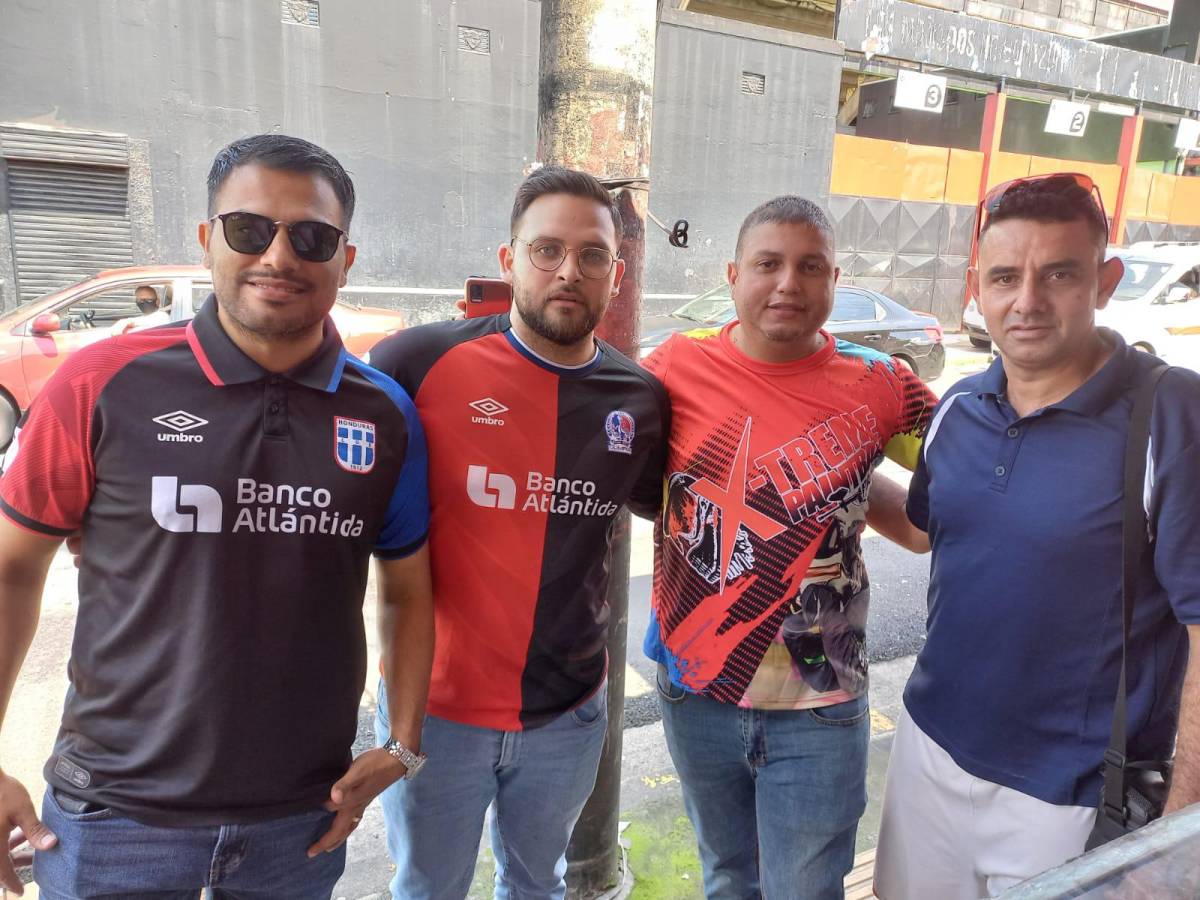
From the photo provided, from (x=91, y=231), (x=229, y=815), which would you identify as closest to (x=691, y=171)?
(x=91, y=231)

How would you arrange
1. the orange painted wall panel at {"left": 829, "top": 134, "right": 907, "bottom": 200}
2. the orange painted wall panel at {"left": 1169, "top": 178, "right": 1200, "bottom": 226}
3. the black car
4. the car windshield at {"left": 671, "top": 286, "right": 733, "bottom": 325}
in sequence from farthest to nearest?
the orange painted wall panel at {"left": 1169, "top": 178, "right": 1200, "bottom": 226} < the orange painted wall panel at {"left": 829, "top": 134, "right": 907, "bottom": 200} < the car windshield at {"left": 671, "top": 286, "right": 733, "bottom": 325} < the black car

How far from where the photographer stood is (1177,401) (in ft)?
5.43

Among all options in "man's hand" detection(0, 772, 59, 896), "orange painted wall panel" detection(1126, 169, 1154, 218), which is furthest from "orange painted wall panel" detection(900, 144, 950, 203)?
"man's hand" detection(0, 772, 59, 896)

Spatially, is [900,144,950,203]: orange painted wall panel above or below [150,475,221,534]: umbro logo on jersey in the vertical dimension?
above

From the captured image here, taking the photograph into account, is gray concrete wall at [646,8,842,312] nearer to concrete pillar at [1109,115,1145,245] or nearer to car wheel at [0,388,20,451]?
concrete pillar at [1109,115,1145,245]

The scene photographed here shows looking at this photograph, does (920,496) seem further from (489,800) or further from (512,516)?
(489,800)

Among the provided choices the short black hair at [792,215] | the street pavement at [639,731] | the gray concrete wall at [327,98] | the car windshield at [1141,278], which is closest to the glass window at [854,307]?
the car windshield at [1141,278]

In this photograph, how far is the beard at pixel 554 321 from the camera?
6.82 feet

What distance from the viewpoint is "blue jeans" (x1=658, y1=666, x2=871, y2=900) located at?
2.08 metres

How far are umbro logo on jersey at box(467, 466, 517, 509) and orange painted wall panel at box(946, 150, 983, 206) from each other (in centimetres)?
1960

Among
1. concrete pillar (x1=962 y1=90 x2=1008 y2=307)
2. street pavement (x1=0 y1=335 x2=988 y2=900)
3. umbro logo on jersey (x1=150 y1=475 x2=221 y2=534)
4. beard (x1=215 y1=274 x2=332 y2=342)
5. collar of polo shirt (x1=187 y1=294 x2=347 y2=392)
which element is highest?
concrete pillar (x1=962 y1=90 x2=1008 y2=307)

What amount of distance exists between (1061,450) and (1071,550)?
21 cm

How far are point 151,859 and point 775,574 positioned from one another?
4.73 feet

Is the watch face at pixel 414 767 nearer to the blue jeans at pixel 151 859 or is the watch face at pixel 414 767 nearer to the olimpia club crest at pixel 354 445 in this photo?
the blue jeans at pixel 151 859
